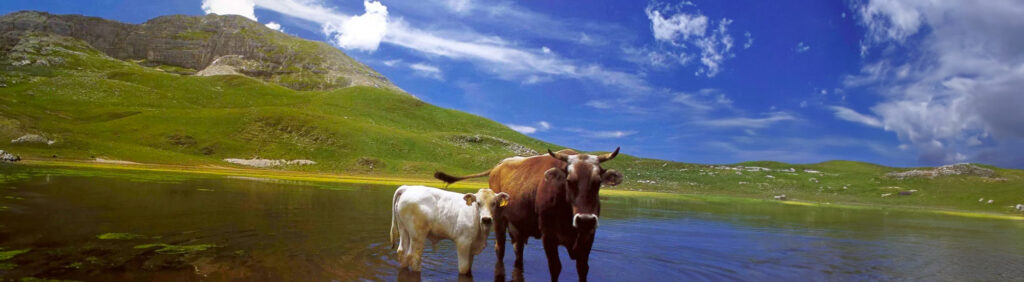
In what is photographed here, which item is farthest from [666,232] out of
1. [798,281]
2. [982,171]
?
[982,171]

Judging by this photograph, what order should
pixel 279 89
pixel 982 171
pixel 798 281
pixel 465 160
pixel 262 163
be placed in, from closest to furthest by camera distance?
pixel 798 281 < pixel 262 163 < pixel 982 171 < pixel 465 160 < pixel 279 89

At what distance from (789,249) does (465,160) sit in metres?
97.9

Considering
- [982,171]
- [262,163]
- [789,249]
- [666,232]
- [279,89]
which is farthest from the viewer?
[279,89]

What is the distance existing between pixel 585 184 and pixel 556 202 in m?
1.13

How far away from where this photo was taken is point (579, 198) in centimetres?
770

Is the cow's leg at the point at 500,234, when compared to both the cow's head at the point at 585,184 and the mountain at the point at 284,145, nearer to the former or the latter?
the cow's head at the point at 585,184

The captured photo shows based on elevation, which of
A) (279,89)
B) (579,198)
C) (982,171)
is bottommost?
(579,198)

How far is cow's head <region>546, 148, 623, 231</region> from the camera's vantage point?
7637mm

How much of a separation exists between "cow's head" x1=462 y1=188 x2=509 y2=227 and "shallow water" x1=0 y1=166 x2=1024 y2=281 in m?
1.34

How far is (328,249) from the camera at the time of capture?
1245 cm

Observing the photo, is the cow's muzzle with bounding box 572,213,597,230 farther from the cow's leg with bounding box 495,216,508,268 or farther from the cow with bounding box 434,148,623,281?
the cow's leg with bounding box 495,216,508,268

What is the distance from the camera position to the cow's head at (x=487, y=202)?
10.0 metres

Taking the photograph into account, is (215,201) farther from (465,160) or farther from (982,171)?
(982,171)

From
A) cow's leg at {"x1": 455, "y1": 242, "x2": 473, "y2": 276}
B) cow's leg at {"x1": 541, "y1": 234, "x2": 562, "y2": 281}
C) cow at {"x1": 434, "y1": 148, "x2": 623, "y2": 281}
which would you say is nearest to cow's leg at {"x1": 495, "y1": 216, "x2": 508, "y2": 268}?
cow at {"x1": 434, "y1": 148, "x2": 623, "y2": 281}
